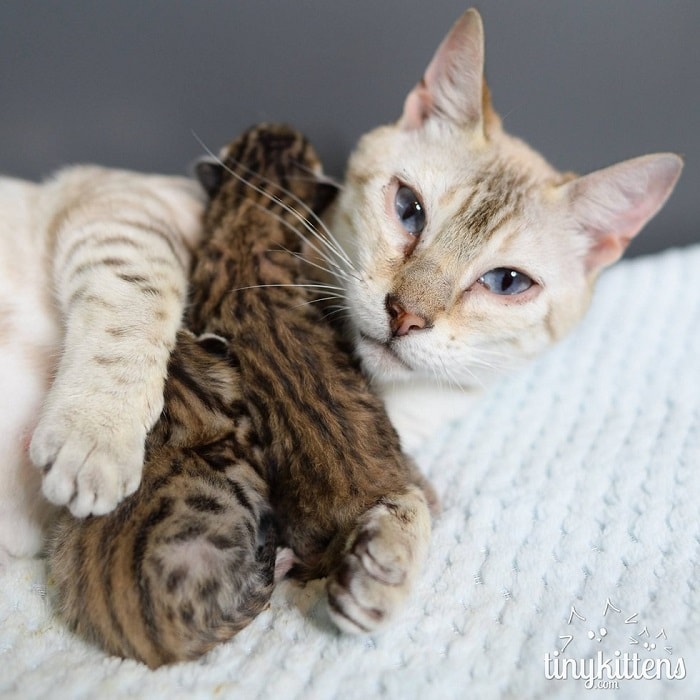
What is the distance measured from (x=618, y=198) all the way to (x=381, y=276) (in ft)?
1.64

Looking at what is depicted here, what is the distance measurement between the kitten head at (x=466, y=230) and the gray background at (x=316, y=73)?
45 centimetres

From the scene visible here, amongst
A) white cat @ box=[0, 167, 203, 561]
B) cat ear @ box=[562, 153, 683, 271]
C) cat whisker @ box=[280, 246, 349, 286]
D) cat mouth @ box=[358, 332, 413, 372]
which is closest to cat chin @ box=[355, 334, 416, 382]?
cat mouth @ box=[358, 332, 413, 372]

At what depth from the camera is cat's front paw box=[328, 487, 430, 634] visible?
0.94 m

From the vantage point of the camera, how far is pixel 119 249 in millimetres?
1200

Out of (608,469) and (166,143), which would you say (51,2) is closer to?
(166,143)

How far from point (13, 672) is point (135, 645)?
0.68 feet

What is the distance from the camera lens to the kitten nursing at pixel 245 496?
90cm

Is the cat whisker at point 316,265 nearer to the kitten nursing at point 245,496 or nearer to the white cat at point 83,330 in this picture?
the kitten nursing at point 245,496

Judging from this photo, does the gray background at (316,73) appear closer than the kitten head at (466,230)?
No

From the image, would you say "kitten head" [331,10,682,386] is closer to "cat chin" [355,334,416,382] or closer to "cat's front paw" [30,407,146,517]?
"cat chin" [355,334,416,382]

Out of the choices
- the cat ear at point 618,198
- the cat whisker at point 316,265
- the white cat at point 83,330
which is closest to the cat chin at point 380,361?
the cat whisker at point 316,265

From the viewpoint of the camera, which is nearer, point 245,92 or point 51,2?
point 51,2

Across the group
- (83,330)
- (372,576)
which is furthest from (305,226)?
(372,576)

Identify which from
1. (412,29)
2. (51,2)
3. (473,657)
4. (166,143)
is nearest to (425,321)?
(473,657)
